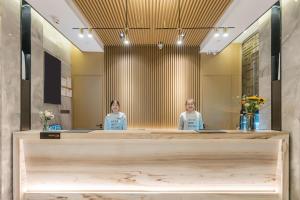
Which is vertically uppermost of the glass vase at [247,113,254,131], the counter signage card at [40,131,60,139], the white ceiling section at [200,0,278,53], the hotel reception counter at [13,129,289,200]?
the white ceiling section at [200,0,278,53]

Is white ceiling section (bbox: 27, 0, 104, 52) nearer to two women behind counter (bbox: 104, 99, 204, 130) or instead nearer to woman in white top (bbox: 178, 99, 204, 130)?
two women behind counter (bbox: 104, 99, 204, 130)

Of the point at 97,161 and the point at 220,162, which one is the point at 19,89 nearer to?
the point at 97,161

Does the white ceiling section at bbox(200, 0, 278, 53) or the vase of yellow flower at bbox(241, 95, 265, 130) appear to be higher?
the white ceiling section at bbox(200, 0, 278, 53)

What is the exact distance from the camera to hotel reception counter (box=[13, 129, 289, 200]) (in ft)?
10.2

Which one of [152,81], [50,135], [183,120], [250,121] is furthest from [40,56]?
[250,121]

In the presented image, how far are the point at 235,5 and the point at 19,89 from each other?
10.9ft

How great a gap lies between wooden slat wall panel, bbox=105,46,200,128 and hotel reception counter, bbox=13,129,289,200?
11.9 feet

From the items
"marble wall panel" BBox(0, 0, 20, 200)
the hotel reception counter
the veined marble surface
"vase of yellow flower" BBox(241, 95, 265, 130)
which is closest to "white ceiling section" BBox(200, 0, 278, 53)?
the veined marble surface

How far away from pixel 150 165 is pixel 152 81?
3865mm

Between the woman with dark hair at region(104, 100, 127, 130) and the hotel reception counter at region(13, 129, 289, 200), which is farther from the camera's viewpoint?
the woman with dark hair at region(104, 100, 127, 130)

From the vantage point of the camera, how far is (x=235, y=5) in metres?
3.79

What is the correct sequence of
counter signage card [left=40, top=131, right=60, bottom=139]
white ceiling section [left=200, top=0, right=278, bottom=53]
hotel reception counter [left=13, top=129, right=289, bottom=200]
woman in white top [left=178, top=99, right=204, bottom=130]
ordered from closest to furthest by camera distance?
counter signage card [left=40, top=131, right=60, bottom=139]
hotel reception counter [left=13, top=129, right=289, bottom=200]
white ceiling section [left=200, top=0, right=278, bottom=53]
woman in white top [left=178, top=99, right=204, bottom=130]

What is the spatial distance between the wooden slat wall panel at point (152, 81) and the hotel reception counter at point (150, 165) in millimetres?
3613

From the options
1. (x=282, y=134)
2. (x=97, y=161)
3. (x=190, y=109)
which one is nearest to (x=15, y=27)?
(x=97, y=161)
